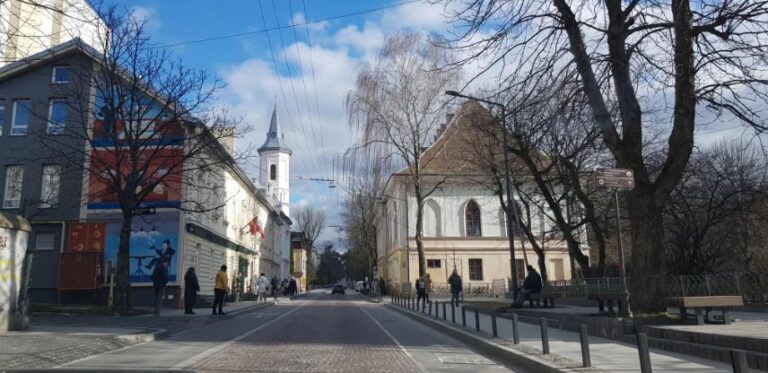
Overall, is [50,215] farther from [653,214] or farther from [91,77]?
[653,214]

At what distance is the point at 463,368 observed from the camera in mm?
9812

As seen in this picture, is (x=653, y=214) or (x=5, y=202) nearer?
(x=653, y=214)

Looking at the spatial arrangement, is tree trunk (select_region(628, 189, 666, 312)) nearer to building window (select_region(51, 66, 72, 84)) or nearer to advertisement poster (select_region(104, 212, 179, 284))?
advertisement poster (select_region(104, 212, 179, 284))

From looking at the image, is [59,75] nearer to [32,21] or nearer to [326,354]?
[32,21]

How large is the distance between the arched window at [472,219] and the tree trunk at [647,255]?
128 feet

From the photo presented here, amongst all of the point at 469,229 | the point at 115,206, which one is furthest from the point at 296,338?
the point at 469,229

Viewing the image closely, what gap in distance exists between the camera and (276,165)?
284ft

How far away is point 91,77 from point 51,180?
373 inches

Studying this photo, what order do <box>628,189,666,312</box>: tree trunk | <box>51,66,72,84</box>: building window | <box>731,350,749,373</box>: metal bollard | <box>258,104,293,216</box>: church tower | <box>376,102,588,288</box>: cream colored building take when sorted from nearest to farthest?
<box>731,350,749,373</box>: metal bollard → <box>628,189,666,312</box>: tree trunk → <box>51,66,72,84</box>: building window → <box>376,102,588,288</box>: cream colored building → <box>258,104,293,216</box>: church tower

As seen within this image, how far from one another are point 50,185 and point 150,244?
5.27 m

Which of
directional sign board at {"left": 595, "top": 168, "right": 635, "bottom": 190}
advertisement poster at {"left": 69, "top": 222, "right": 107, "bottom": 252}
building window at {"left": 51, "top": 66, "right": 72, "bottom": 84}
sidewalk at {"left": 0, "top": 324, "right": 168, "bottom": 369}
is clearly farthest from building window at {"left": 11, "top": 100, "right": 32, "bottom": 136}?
directional sign board at {"left": 595, "top": 168, "right": 635, "bottom": 190}

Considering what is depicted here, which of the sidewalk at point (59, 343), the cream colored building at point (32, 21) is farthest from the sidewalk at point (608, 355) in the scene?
the cream colored building at point (32, 21)

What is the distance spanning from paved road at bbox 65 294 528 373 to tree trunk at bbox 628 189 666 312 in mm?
4081

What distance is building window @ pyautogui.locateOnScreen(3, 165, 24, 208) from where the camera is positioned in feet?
92.5
